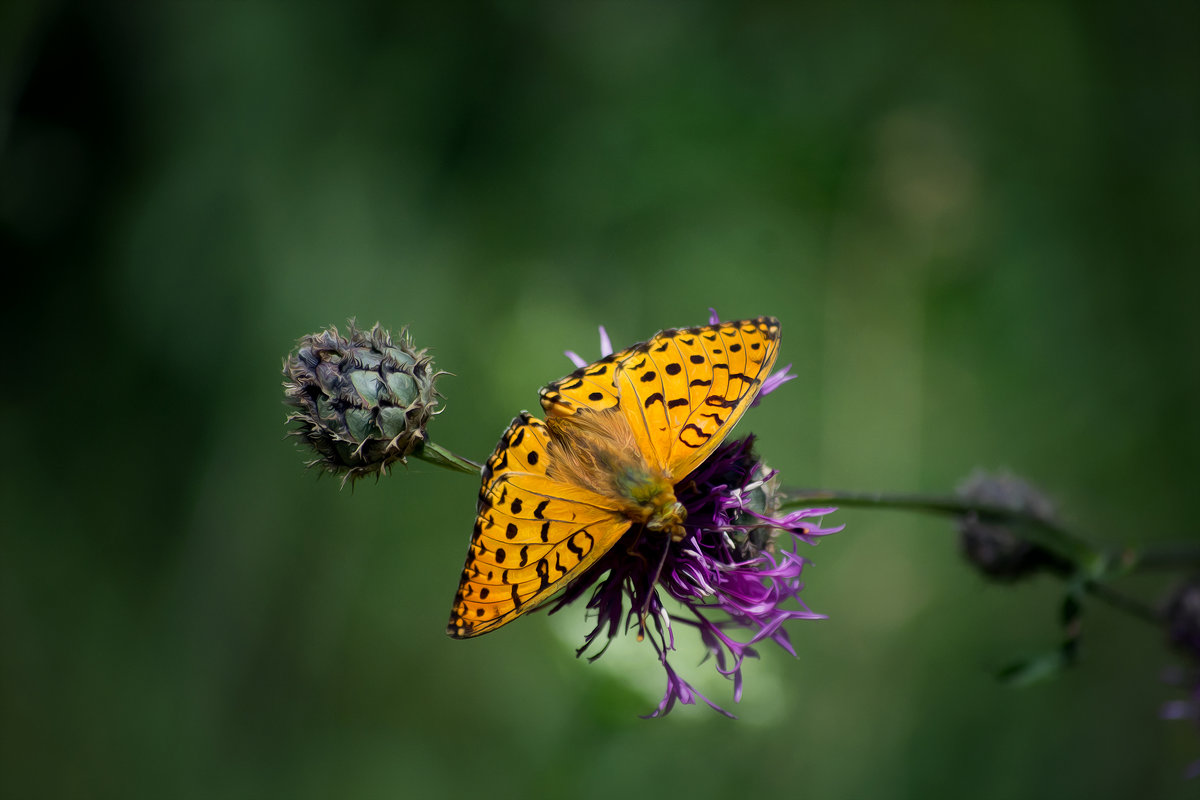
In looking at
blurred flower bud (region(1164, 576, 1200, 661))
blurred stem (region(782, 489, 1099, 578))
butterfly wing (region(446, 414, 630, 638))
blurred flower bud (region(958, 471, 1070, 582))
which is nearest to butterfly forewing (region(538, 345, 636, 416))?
butterfly wing (region(446, 414, 630, 638))

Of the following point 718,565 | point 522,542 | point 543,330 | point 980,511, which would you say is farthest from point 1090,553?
point 543,330

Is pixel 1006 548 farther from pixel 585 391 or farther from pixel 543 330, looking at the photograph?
pixel 543 330

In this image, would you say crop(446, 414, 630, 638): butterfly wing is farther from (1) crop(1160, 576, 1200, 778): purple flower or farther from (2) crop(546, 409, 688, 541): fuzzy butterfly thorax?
(1) crop(1160, 576, 1200, 778): purple flower

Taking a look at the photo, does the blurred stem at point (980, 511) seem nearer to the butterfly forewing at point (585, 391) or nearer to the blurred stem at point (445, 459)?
the butterfly forewing at point (585, 391)

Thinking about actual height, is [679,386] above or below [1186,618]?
above

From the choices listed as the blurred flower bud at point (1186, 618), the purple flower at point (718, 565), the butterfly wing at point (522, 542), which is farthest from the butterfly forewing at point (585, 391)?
the blurred flower bud at point (1186, 618)

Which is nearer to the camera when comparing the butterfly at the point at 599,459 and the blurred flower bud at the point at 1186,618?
the butterfly at the point at 599,459

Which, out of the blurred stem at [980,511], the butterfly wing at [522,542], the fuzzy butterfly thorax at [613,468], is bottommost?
the butterfly wing at [522,542]
